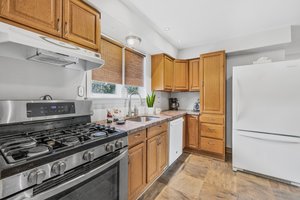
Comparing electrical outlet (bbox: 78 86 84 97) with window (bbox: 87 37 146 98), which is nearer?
electrical outlet (bbox: 78 86 84 97)

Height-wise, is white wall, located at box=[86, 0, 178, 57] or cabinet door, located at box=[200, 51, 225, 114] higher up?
white wall, located at box=[86, 0, 178, 57]

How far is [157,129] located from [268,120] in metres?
1.68

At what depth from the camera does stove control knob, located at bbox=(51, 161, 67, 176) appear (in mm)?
817

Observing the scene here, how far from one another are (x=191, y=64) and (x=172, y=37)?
0.84 m

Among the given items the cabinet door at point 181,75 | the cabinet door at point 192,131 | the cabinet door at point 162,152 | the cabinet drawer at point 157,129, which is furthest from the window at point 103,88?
the cabinet door at point 192,131

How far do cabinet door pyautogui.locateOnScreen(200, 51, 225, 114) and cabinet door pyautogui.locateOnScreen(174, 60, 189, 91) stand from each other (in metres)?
0.47

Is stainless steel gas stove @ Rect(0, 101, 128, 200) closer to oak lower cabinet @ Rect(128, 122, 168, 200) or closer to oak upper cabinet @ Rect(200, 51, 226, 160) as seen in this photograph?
oak lower cabinet @ Rect(128, 122, 168, 200)

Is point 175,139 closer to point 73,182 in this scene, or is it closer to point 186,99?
point 186,99

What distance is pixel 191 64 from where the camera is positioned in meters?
3.46

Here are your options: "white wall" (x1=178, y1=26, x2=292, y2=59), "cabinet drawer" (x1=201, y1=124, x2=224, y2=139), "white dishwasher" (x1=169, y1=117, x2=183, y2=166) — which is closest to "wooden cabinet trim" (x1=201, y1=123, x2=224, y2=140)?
"cabinet drawer" (x1=201, y1=124, x2=224, y2=139)

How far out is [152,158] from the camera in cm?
193

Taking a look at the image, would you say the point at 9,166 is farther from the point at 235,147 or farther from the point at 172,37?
the point at 172,37

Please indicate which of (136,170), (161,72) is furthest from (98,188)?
(161,72)

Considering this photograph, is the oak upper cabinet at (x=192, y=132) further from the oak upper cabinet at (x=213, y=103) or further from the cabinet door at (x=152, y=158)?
the cabinet door at (x=152, y=158)
